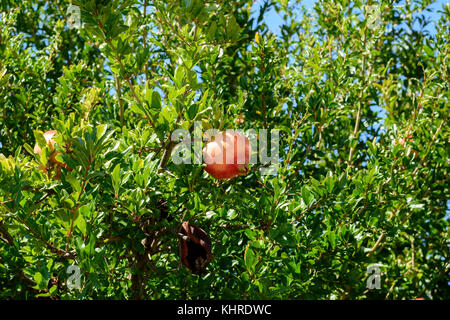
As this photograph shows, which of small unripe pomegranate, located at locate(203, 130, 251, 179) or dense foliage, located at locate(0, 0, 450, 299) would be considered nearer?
dense foliage, located at locate(0, 0, 450, 299)

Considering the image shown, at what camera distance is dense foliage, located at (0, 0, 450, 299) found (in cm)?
181

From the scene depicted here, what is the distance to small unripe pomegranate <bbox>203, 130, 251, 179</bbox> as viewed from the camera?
79.4 inches

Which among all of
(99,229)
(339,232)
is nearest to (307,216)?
(339,232)

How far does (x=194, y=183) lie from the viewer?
82.4 inches

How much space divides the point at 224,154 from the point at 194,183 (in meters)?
0.19

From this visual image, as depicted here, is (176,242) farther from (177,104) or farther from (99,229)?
(177,104)

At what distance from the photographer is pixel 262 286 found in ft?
6.33

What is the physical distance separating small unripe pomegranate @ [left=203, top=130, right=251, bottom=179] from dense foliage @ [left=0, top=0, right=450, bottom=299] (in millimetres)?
75

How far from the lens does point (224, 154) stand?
2.01m

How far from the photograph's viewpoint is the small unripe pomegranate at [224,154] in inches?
79.4

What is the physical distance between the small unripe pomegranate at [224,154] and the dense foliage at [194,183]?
0.25ft

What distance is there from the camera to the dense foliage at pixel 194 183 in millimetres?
1813

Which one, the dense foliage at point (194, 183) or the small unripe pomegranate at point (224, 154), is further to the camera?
the small unripe pomegranate at point (224, 154)
